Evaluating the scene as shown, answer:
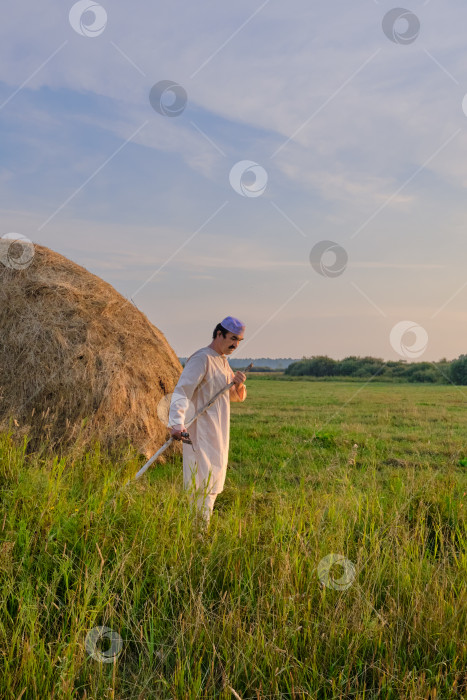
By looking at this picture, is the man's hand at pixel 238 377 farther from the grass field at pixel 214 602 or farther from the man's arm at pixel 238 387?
the grass field at pixel 214 602

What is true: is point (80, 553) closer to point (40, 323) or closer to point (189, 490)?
point (189, 490)

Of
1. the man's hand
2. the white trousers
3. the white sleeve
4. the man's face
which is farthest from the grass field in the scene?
the man's face

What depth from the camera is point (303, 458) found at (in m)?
10.4

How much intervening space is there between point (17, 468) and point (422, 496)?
395 cm

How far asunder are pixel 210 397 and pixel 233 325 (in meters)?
0.78

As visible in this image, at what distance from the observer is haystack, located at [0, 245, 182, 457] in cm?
811

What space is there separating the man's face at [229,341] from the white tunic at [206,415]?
0.39 feet

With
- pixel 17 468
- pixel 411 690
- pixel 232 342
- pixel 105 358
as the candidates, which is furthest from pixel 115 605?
pixel 105 358
